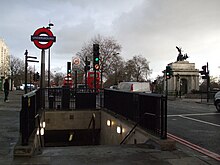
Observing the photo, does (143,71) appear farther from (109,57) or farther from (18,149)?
(18,149)

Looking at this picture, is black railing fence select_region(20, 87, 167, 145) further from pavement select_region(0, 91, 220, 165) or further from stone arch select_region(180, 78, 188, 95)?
stone arch select_region(180, 78, 188, 95)

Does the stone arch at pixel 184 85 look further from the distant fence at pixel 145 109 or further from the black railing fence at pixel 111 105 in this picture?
the distant fence at pixel 145 109

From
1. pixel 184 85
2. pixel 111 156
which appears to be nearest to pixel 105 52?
pixel 184 85

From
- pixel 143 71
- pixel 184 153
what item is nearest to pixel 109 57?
pixel 143 71

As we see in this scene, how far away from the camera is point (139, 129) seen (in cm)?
741

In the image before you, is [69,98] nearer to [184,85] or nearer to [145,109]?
[145,109]

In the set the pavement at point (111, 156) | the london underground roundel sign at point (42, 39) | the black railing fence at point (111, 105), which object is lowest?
the pavement at point (111, 156)

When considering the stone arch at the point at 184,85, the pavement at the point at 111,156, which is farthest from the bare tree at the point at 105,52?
the pavement at the point at 111,156

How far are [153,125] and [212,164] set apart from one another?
2.14m

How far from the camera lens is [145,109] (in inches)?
289

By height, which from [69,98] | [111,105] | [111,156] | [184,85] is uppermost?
[184,85]

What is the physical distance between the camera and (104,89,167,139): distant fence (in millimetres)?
6098

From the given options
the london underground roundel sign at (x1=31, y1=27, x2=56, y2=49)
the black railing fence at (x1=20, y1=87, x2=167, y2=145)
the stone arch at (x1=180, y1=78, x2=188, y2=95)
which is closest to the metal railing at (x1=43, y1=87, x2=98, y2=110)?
the black railing fence at (x1=20, y1=87, x2=167, y2=145)

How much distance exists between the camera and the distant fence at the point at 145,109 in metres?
6.10
